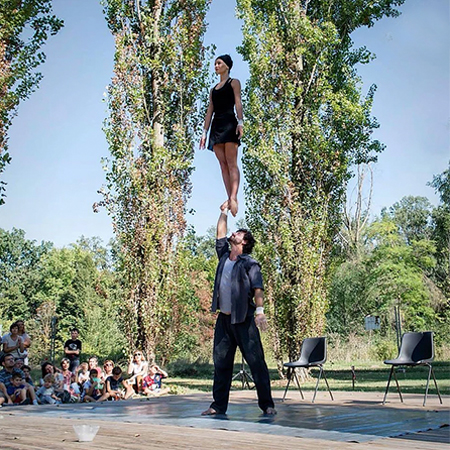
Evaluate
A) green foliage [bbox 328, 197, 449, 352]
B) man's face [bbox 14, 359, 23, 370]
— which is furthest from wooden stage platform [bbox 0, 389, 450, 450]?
green foliage [bbox 328, 197, 449, 352]

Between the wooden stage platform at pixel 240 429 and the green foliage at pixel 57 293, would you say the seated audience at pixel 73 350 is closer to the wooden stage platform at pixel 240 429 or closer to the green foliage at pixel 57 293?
the wooden stage platform at pixel 240 429

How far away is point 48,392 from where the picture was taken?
8.66 meters

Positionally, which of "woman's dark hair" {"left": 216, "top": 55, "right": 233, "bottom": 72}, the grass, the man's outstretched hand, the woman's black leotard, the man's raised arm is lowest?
the grass

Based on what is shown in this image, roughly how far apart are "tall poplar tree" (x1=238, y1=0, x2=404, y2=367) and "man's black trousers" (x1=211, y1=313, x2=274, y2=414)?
8.64 m

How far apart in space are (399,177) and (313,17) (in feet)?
57.7

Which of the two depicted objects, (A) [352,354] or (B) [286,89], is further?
(A) [352,354]

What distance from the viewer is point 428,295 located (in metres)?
24.0

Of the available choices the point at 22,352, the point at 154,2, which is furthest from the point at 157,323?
the point at 154,2

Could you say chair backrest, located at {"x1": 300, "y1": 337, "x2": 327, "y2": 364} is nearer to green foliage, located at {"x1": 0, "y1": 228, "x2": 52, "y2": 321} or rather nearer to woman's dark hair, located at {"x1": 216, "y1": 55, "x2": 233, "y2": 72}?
woman's dark hair, located at {"x1": 216, "y1": 55, "x2": 233, "y2": 72}

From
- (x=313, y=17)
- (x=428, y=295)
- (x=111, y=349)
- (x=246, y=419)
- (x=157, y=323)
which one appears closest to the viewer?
(x=246, y=419)

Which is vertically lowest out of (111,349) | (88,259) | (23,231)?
(111,349)

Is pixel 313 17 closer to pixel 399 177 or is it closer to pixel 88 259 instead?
pixel 399 177

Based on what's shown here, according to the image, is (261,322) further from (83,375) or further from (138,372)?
(138,372)

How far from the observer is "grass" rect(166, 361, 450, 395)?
36.3 ft
